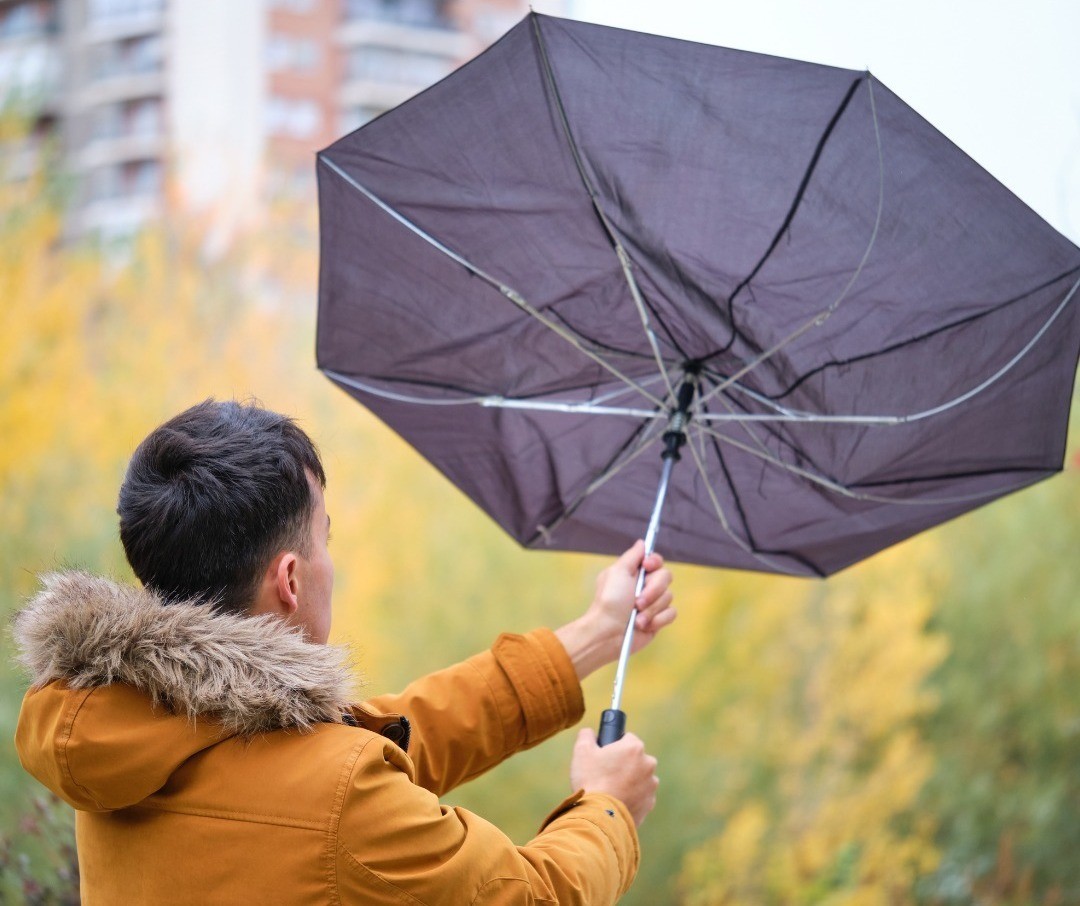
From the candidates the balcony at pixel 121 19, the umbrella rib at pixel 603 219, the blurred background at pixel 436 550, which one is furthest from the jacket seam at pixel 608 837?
Result: the balcony at pixel 121 19

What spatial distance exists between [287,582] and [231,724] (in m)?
0.18

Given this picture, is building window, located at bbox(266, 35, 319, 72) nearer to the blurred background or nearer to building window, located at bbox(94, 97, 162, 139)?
the blurred background

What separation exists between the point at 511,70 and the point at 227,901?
120cm

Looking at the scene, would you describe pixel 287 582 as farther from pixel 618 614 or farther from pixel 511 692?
pixel 618 614

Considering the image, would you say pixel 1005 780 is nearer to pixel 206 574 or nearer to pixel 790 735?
pixel 790 735

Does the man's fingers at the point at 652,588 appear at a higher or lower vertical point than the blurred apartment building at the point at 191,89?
lower

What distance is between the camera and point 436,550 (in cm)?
421

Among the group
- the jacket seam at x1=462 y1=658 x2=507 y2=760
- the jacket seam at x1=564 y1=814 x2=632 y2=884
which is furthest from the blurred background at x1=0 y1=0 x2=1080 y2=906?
the jacket seam at x1=564 y1=814 x2=632 y2=884

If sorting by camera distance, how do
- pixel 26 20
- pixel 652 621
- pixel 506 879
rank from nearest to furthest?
1. pixel 506 879
2. pixel 652 621
3. pixel 26 20

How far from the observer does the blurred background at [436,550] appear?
3955 mm

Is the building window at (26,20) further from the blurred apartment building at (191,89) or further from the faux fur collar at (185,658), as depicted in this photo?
the faux fur collar at (185,658)

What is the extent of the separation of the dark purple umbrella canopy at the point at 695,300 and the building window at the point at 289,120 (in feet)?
8.06

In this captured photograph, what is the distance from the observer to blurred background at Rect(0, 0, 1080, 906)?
396 centimetres

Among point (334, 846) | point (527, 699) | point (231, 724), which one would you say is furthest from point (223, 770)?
point (527, 699)
